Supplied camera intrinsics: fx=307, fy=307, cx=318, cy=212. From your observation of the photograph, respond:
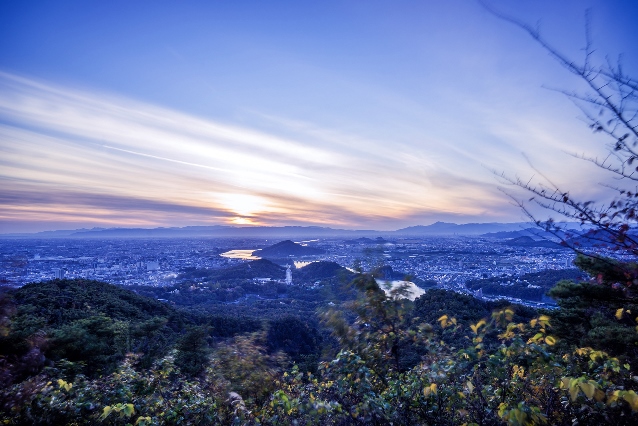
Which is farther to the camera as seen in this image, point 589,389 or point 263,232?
point 263,232

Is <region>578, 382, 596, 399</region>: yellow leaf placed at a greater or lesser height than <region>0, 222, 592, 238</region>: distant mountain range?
greater

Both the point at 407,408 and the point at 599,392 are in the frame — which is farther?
the point at 407,408

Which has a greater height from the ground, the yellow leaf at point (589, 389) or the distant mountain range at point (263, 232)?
the yellow leaf at point (589, 389)

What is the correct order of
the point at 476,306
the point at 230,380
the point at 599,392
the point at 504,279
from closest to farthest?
1. the point at 599,392
2. the point at 230,380
3. the point at 476,306
4. the point at 504,279

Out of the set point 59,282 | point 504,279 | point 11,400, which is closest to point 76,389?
point 11,400

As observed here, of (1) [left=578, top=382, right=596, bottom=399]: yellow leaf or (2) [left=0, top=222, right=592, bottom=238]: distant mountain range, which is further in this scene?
(2) [left=0, top=222, right=592, bottom=238]: distant mountain range

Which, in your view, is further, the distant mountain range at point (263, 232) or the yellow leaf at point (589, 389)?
the distant mountain range at point (263, 232)

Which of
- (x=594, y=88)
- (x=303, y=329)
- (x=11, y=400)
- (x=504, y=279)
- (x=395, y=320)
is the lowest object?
(x=303, y=329)

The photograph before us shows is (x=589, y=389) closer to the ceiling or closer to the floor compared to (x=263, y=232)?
closer to the ceiling

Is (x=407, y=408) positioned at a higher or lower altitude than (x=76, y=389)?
higher

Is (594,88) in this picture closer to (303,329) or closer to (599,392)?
(599,392)

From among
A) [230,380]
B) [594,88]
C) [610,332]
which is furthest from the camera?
[610,332]
